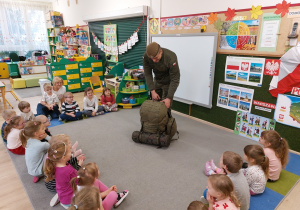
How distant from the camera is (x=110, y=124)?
12.8ft

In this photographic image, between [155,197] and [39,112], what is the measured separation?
3.05 m

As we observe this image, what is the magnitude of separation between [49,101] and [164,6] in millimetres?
3015

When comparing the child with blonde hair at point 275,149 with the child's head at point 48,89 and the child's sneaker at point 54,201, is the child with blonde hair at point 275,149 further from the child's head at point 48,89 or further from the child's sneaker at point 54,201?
the child's head at point 48,89

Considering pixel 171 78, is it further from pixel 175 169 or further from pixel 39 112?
pixel 39 112

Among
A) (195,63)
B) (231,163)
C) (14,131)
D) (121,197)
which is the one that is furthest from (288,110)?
(14,131)

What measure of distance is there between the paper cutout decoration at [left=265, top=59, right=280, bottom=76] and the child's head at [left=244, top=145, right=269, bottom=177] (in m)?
1.46

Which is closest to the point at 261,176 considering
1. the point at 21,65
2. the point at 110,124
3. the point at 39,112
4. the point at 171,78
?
the point at 171,78

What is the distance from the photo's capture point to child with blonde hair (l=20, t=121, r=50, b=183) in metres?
2.16

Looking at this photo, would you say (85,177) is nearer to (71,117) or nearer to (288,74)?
(71,117)

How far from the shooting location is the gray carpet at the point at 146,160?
2.09 m

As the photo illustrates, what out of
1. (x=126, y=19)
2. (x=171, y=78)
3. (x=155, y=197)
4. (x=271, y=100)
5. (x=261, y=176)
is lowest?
(x=155, y=197)

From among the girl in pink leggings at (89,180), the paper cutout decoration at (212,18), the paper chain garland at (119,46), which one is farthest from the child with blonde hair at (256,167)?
the paper chain garland at (119,46)

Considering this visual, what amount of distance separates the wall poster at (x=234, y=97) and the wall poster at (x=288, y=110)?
0.41 m

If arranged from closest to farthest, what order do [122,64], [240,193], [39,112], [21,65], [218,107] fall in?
[240,193] < [218,107] < [39,112] < [122,64] < [21,65]
